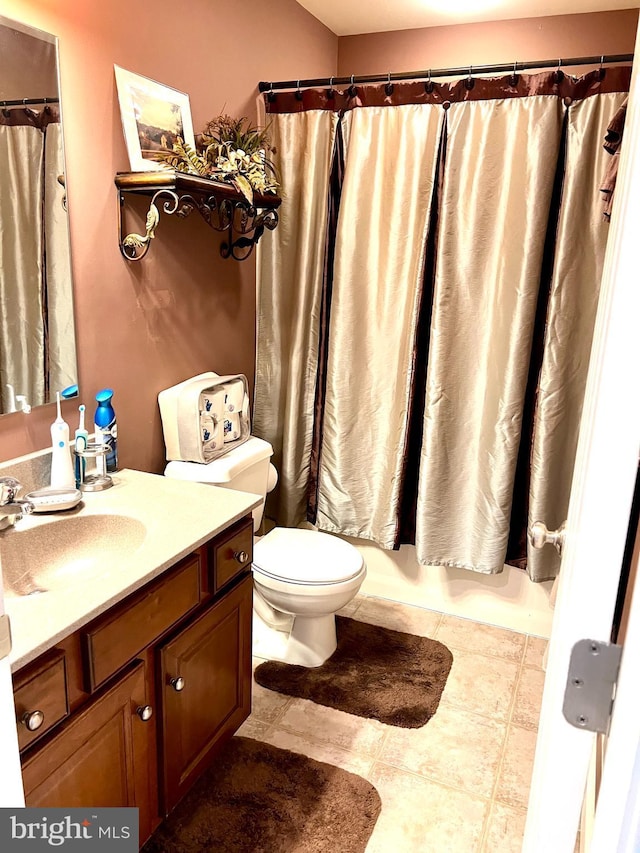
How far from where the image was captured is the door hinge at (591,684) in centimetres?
69

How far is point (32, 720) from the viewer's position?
1.19m

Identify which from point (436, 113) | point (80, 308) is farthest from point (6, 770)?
point (436, 113)

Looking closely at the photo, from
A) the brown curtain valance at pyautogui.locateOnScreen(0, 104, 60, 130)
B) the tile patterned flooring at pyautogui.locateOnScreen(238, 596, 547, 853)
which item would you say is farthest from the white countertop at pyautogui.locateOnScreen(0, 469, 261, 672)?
the brown curtain valance at pyautogui.locateOnScreen(0, 104, 60, 130)

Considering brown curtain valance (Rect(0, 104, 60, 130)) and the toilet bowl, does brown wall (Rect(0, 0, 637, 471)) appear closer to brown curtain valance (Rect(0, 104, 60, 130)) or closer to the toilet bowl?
brown curtain valance (Rect(0, 104, 60, 130))

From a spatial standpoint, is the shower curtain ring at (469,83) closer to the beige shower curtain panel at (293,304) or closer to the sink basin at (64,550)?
the beige shower curtain panel at (293,304)

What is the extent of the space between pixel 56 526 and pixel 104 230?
2.93 ft

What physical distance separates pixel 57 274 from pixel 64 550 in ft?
2.46

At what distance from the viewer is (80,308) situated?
6.27 feet

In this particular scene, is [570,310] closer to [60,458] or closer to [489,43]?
[489,43]

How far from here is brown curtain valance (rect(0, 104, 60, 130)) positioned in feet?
5.21

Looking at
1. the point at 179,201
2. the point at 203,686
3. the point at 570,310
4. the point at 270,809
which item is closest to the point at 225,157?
the point at 179,201

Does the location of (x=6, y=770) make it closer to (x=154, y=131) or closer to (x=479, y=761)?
(x=479, y=761)

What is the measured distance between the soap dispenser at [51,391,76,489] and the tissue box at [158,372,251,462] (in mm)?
512

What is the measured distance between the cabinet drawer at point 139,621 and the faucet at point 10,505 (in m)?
0.40
